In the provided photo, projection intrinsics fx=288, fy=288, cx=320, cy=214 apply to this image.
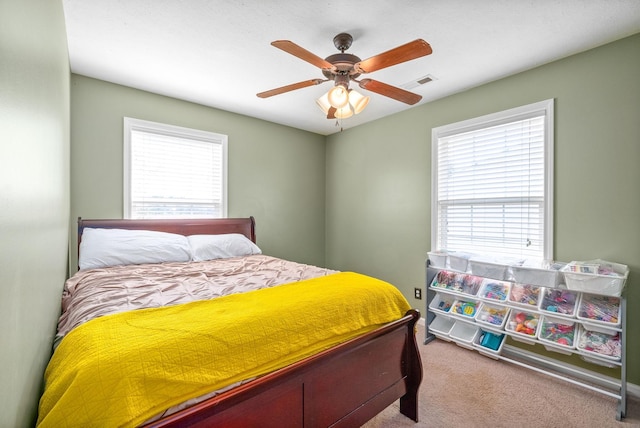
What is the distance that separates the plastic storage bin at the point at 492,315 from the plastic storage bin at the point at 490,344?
143mm

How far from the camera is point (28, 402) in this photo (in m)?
0.92

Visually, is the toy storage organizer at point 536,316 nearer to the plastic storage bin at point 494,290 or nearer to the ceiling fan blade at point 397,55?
the plastic storage bin at point 494,290

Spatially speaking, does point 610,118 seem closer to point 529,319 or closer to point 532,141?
point 532,141

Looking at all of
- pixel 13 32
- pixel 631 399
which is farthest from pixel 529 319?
pixel 13 32

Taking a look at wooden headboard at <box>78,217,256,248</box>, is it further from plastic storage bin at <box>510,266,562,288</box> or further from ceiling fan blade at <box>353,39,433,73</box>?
plastic storage bin at <box>510,266,562,288</box>

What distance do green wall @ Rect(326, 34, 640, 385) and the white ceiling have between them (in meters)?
0.16

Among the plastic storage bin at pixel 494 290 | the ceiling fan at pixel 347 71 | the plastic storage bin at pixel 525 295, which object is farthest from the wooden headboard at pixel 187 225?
the plastic storage bin at pixel 525 295

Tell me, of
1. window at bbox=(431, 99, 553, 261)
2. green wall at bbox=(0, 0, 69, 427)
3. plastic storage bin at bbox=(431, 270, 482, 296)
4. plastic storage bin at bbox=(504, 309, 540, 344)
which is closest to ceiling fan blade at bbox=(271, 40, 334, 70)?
green wall at bbox=(0, 0, 69, 427)

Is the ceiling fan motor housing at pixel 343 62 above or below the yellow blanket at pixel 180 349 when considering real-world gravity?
above

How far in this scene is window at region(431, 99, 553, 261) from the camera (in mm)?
2496

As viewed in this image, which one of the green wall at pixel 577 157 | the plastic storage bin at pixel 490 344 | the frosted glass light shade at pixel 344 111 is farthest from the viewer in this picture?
the plastic storage bin at pixel 490 344

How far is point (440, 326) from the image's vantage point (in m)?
2.92

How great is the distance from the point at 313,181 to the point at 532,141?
278 cm

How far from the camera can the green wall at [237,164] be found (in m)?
2.70
